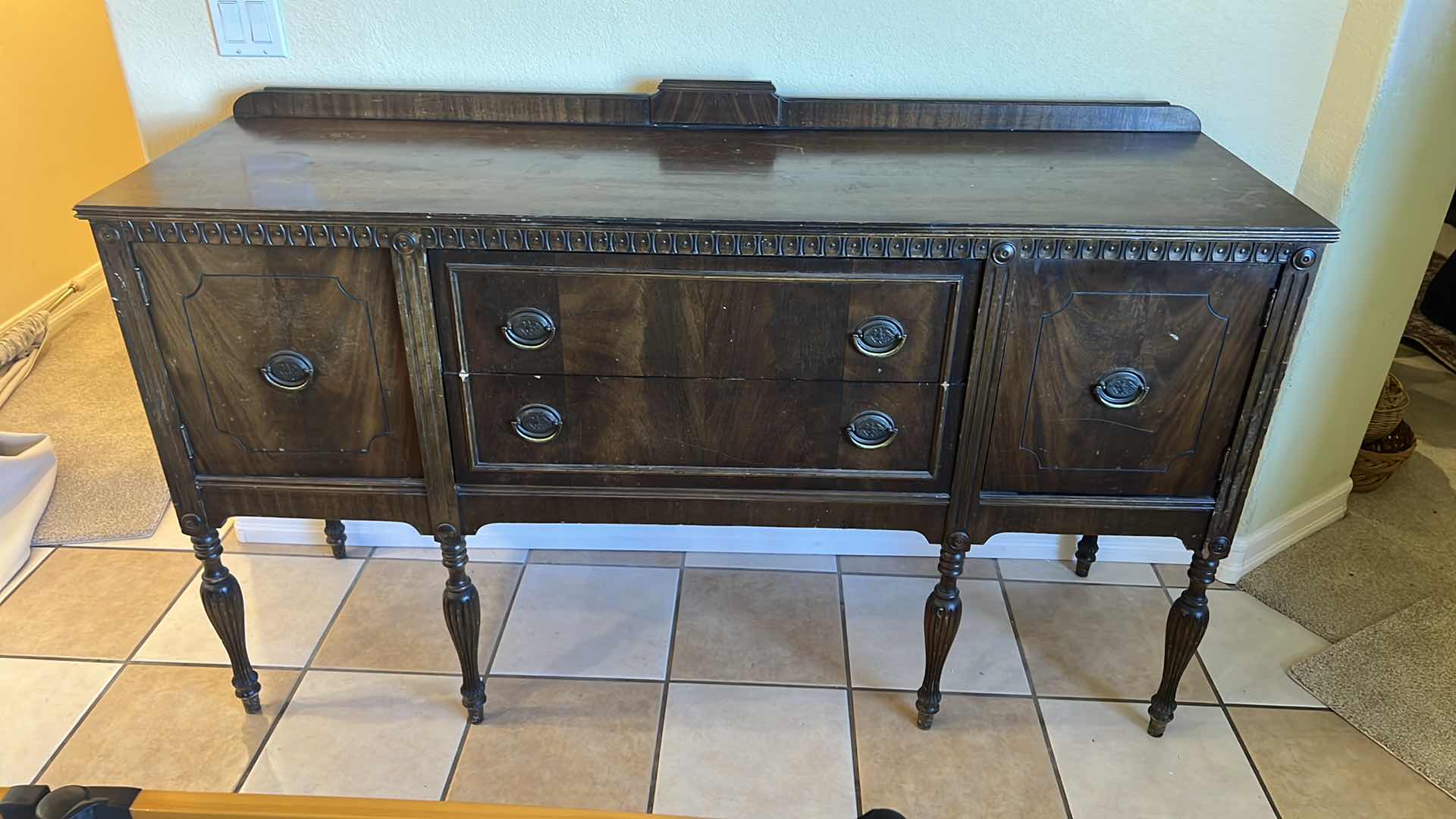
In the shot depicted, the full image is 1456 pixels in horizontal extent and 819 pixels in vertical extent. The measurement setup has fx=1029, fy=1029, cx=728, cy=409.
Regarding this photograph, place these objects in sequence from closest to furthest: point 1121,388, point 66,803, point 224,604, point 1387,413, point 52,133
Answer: point 66,803
point 1121,388
point 224,604
point 1387,413
point 52,133

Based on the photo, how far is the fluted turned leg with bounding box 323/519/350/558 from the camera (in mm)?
1961

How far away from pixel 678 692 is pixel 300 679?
2.07 ft

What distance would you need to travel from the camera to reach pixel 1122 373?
1.28m

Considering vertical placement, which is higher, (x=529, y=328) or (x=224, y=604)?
(x=529, y=328)

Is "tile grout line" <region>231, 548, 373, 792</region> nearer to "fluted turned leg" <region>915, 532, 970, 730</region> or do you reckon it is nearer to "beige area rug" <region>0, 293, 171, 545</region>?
"beige area rug" <region>0, 293, 171, 545</region>

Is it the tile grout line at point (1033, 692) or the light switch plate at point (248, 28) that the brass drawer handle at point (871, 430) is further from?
the light switch plate at point (248, 28)

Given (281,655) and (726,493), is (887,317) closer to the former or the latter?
(726,493)

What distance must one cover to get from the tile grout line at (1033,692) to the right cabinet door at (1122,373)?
1.56ft

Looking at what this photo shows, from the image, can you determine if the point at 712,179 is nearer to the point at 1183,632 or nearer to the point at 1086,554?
the point at 1183,632

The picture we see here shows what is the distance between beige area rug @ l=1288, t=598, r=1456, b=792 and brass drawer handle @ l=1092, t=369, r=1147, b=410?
785 millimetres

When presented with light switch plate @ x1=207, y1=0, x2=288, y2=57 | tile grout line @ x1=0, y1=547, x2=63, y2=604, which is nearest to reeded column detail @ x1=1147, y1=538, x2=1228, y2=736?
light switch plate @ x1=207, y1=0, x2=288, y2=57

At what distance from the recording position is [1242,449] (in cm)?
133

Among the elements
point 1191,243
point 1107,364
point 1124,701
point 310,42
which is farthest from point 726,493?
point 310,42

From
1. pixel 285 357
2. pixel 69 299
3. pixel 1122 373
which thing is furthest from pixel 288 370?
pixel 69 299
